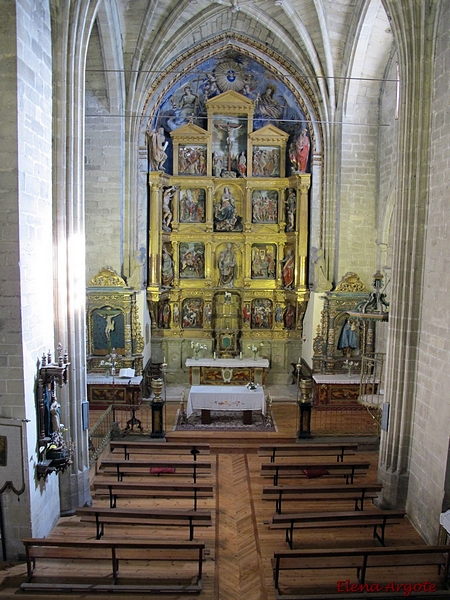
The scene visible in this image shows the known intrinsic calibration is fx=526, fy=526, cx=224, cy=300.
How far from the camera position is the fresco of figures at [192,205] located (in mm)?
20391

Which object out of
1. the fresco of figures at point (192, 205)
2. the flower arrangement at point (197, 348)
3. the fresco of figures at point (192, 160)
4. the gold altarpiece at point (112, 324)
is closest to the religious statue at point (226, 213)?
the fresco of figures at point (192, 205)

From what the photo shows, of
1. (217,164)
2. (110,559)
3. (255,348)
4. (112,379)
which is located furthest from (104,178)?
(110,559)

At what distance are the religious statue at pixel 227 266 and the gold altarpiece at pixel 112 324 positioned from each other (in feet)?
13.5

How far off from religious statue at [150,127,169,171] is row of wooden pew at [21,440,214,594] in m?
10.9

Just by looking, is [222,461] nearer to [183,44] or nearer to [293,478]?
[293,478]

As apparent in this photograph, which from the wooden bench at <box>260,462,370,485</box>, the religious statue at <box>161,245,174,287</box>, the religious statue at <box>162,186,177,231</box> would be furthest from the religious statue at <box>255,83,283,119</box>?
the wooden bench at <box>260,462,370,485</box>

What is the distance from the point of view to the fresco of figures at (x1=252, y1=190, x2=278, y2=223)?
2047 cm

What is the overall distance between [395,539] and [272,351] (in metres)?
11.3

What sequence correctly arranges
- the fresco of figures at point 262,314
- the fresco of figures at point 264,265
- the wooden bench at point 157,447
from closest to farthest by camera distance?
the wooden bench at point 157,447, the fresco of figures at point 264,265, the fresco of figures at point 262,314

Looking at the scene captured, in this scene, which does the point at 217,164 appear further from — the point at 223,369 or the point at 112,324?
the point at 223,369

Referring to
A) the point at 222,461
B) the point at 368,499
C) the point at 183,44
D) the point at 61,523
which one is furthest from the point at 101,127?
the point at 368,499

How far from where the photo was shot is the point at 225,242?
2072cm

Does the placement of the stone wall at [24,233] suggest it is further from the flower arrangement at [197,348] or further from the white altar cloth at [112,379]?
the flower arrangement at [197,348]

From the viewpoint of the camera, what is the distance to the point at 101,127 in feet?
57.8
